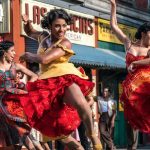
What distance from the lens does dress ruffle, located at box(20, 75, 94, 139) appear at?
281 inches

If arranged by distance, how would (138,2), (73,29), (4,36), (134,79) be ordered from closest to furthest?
(134,79)
(4,36)
(73,29)
(138,2)

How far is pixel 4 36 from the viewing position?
15477 millimetres

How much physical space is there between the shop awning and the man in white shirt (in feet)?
4.43

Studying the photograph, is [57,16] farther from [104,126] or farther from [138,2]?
[138,2]

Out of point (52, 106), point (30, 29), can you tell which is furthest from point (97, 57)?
point (52, 106)

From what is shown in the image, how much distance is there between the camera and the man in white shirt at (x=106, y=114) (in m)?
15.3

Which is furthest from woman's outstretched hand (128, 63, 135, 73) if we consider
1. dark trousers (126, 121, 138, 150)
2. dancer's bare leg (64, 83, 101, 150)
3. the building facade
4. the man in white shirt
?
the building facade

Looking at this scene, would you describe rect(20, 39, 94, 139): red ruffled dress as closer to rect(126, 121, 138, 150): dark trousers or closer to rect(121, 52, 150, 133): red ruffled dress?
rect(121, 52, 150, 133): red ruffled dress

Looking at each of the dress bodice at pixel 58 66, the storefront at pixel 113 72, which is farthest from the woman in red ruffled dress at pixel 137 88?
the storefront at pixel 113 72

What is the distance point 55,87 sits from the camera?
23.4ft

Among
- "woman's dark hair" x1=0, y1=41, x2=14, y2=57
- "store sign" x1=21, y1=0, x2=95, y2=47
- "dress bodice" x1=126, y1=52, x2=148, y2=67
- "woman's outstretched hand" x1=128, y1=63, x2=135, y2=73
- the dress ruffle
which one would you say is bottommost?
the dress ruffle

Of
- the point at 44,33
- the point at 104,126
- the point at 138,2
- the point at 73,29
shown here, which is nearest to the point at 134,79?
the point at 44,33

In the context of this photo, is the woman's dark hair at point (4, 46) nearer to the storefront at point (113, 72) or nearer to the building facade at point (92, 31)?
the building facade at point (92, 31)

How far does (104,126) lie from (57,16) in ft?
28.5
